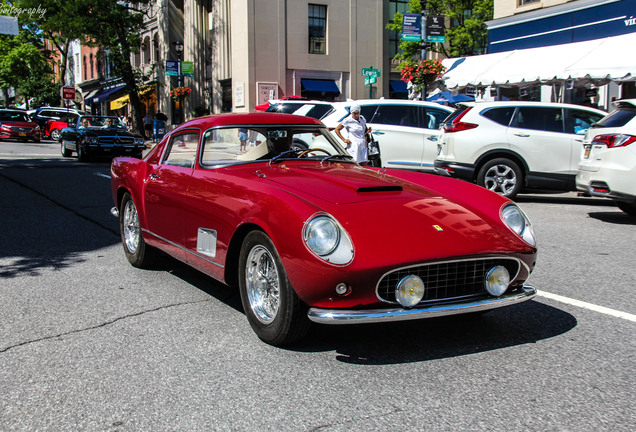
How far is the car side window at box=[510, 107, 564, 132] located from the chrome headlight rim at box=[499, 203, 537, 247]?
7454mm

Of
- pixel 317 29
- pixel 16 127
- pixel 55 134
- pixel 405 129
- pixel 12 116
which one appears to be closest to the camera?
pixel 405 129

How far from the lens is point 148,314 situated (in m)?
4.53

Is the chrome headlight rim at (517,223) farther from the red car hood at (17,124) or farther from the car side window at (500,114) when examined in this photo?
the red car hood at (17,124)

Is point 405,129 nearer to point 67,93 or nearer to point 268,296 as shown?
point 268,296

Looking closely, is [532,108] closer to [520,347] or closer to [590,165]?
[590,165]

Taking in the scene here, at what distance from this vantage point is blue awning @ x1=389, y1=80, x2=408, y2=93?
37125 mm

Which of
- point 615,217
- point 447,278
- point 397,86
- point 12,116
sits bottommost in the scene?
point 615,217

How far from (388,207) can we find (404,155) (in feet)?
31.5

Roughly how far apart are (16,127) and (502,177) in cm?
2743

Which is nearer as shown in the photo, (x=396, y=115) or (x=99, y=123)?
(x=396, y=115)

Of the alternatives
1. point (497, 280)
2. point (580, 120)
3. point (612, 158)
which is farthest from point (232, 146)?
point (580, 120)

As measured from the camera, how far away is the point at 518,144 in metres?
11.0

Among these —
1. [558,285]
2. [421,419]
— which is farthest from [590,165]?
[421,419]

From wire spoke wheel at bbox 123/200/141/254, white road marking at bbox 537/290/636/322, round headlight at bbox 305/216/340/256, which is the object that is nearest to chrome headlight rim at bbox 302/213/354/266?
round headlight at bbox 305/216/340/256
